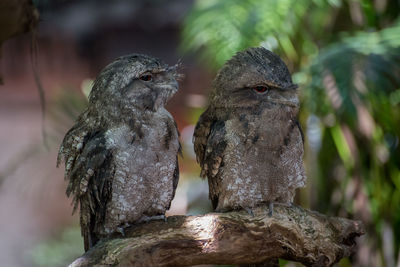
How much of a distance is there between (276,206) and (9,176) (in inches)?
75.4

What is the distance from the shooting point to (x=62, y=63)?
630 cm

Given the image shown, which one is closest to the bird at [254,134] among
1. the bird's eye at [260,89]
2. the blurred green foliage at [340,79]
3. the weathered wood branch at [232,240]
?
the bird's eye at [260,89]

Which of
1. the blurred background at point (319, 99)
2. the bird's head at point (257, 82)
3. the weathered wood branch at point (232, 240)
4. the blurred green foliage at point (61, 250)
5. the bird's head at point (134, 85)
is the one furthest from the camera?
the blurred green foliage at point (61, 250)

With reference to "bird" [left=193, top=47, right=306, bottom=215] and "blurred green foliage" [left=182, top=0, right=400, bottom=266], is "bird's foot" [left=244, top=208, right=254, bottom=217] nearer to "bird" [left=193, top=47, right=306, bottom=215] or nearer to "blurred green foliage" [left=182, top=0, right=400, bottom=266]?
"bird" [left=193, top=47, right=306, bottom=215]

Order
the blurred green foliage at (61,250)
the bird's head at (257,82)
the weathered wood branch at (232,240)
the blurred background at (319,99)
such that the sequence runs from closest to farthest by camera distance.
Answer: the weathered wood branch at (232,240)
the bird's head at (257,82)
the blurred background at (319,99)
the blurred green foliage at (61,250)

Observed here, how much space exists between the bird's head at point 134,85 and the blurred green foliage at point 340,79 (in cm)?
97

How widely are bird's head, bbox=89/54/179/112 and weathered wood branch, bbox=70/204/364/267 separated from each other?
18.6 inches

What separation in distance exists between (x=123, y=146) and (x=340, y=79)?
145 cm

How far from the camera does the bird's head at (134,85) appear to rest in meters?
1.92

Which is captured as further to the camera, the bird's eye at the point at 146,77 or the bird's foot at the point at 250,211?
the bird's foot at the point at 250,211

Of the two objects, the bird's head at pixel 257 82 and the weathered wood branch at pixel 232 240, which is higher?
the bird's head at pixel 257 82

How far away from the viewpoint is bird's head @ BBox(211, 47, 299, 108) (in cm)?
203

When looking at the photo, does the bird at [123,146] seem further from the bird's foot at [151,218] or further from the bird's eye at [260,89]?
the bird's eye at [260,89]

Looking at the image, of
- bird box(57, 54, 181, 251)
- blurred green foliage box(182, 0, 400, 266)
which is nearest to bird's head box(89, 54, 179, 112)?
bird box(57, 54, 181, 251)
